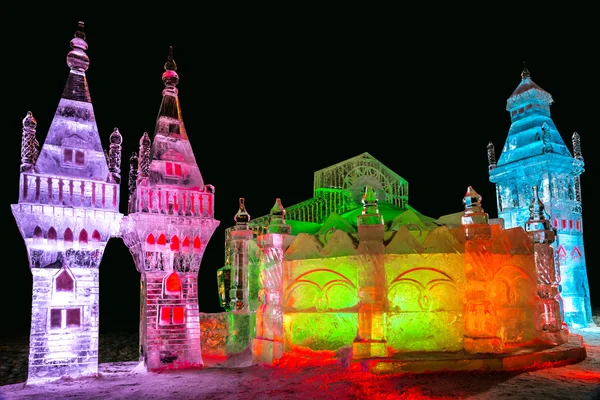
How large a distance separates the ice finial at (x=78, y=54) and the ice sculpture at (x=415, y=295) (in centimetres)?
815

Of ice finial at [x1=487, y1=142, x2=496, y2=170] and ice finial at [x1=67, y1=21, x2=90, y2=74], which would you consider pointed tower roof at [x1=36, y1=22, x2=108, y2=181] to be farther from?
ice finial at [x1=487, y1=142, x2=496, y2=170]

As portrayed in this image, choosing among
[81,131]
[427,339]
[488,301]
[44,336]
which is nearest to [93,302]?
[44,336]

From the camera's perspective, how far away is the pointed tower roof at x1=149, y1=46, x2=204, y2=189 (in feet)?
53.1

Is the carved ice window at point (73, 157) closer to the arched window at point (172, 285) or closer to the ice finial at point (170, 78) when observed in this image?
the ice finial at point (170, 78)

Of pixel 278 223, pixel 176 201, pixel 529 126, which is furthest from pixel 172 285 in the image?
pixel 529 126

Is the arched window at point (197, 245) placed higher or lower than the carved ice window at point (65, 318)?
higher

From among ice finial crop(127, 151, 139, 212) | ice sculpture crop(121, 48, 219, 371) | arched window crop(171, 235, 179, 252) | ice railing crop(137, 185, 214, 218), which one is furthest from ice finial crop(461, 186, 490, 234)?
ice finial crop(127, 151, 139, 212)

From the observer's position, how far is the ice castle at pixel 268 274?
13828mm

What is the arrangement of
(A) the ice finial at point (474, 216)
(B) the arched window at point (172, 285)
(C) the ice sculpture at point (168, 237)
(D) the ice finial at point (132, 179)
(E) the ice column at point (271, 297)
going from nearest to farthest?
1. (A) the ice finial at point (474, 216)
2. (E) the ice column at point (271, 297)
3. (C) the ice sculpture at point (168, 237)
4. (B) the arched window at point (172, 285)
5. (D) the ice finial at point (132, 179)

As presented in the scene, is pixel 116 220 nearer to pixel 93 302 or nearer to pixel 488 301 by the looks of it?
pixel 93 302

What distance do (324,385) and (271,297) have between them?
414 cm

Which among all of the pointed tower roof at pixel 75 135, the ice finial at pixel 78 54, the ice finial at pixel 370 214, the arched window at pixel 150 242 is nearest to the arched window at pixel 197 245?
the arched window at pixel 150 242

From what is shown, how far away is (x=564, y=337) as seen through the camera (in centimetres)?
1549

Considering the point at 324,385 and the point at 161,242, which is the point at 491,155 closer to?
the point at 161,242
